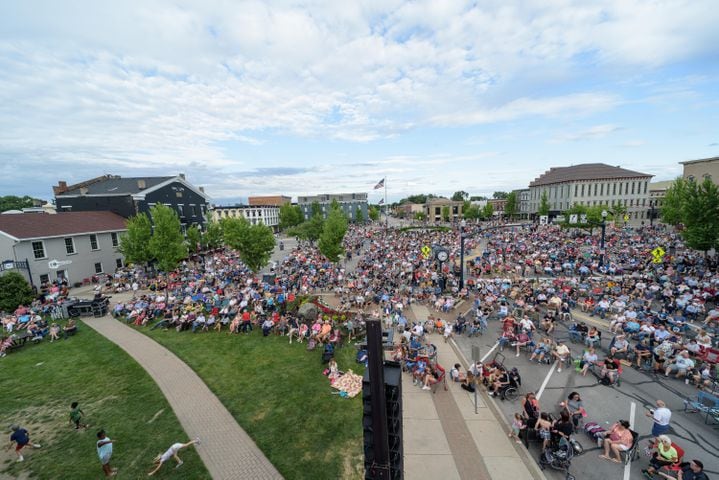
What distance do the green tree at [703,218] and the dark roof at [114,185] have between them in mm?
57177

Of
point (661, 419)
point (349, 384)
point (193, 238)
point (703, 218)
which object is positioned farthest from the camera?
point (193, 238)

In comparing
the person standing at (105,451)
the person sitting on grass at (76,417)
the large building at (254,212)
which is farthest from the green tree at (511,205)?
the person standing at (105,451)

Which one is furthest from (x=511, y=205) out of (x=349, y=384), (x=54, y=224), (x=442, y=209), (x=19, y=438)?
(x=19, y=438)

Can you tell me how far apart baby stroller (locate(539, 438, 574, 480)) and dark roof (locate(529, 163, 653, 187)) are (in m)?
88.0

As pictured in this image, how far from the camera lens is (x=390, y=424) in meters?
4.52

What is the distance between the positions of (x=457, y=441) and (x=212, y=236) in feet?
145

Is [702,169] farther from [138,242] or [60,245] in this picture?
[60,245]

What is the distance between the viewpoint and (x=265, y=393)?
34.8 ft

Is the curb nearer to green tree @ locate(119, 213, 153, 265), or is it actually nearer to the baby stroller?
the baby stroller

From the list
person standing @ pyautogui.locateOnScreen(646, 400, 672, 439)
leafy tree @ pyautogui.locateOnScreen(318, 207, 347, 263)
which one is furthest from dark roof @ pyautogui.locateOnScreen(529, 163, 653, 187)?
person standing @ pyautogui.locateOnScreen(646, 400, 672, 439)

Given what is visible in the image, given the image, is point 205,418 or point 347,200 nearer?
point 205,418

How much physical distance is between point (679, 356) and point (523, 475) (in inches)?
325

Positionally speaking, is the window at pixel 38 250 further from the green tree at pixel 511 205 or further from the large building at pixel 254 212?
the green tree at pixel 511 205

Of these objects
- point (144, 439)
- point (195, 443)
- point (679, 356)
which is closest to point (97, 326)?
point (144, 439)
